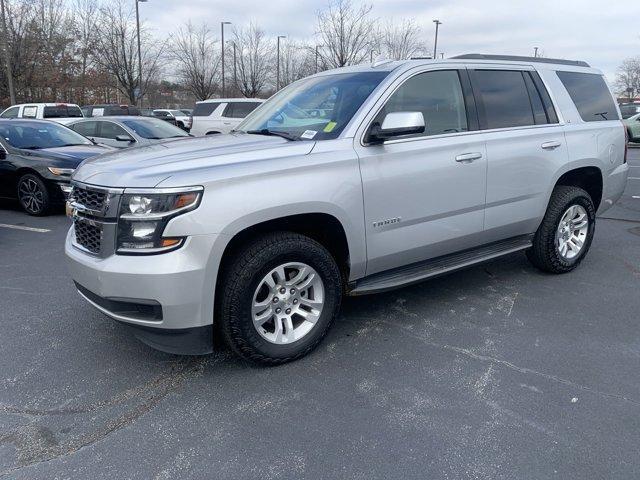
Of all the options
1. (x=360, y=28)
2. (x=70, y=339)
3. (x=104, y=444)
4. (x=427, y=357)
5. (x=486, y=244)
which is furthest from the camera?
(x=360, y=28)

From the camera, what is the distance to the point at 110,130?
11203 millimetres

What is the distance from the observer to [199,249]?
2799 mm

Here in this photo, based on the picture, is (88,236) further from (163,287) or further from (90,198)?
(163,287)

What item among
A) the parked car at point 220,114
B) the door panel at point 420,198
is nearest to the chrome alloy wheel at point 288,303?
the door panel at point 420,198

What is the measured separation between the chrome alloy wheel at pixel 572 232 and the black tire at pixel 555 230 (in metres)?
0.03

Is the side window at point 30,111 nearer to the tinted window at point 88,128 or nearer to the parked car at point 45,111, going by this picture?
the parked car at point 45,111

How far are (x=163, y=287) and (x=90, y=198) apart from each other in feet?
2.60

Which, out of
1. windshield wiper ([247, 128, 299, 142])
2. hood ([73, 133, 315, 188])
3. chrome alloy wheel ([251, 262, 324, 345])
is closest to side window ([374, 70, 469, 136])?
windshield wiper ([247, 128, 299, 142])

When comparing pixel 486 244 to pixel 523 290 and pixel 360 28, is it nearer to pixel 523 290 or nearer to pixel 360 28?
pixel 523 290

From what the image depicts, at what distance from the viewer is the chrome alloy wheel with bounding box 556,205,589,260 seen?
4957mm

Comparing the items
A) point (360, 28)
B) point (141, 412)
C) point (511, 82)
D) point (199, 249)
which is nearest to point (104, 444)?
point (141, 412)

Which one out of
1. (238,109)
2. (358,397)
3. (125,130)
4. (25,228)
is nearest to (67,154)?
(25,228)

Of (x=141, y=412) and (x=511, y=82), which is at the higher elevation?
(x=511, y=82)

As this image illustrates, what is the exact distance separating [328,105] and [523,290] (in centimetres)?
247
